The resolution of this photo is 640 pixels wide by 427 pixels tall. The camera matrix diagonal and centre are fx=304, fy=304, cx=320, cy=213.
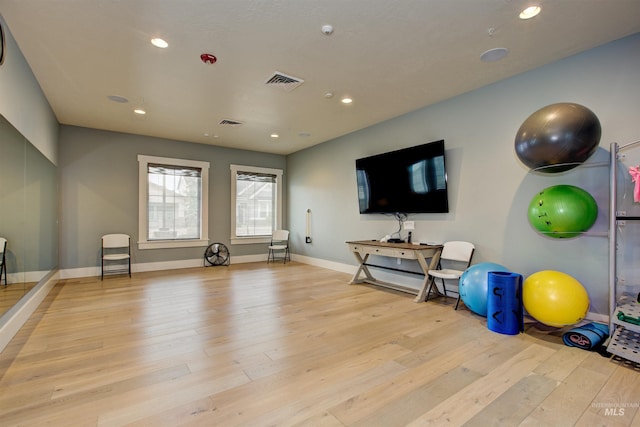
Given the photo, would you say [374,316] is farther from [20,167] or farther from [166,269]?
[166,269]

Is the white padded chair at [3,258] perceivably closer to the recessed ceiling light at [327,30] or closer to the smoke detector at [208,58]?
the smoke detector at [208,58]

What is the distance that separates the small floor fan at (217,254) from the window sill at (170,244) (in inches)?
6.4

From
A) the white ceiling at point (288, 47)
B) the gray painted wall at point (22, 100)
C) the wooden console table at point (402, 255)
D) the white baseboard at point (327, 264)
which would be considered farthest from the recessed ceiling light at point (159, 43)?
the white baseboard at point (327, 264)

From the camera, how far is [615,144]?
8.40ft

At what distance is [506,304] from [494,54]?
246cm

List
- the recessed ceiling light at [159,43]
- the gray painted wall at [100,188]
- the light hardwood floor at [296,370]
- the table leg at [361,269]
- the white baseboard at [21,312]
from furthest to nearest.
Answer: the gray painted wall at [100,188]
the table leg at [361,269]
the recessed ceiling light at [159,43]
the white baseboard at [21,312]
the light hardwood floor at [296,370]

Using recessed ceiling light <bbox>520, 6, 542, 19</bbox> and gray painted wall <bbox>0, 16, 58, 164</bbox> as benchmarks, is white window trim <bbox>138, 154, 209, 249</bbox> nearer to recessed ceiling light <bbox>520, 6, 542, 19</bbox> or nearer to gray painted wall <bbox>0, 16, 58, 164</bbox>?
gray painted wall <bbox>0, 16, 58, 164</bbox>

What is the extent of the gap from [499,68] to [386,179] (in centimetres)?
211

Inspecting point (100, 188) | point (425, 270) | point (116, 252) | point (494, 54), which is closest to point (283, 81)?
point (494, 54)

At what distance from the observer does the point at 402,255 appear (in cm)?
413

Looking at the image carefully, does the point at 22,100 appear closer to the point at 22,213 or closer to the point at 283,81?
the point at 22,213

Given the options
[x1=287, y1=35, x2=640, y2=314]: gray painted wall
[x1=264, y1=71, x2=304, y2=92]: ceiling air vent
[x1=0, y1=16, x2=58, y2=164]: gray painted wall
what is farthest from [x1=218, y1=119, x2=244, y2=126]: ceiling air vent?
[x1=0, y1=16, x2=58, y2=164]: gray painted wall

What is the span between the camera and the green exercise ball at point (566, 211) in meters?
2.68

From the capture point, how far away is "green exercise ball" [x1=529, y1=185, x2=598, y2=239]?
8.79 feet
